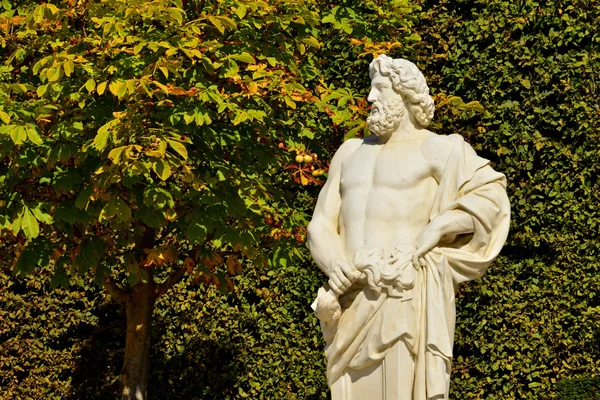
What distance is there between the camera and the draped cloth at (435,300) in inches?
248

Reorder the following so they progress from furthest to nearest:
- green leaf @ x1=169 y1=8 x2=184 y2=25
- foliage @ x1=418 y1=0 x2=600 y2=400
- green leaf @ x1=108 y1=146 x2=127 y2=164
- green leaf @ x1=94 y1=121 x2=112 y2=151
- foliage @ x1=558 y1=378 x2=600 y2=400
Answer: foliage @ x1=418 y1=0 x2=600 y2=400, foliage @ x1=558 y1=378 x2=600 y2=400, green leaf @ x1=169 y1=8 x2=184 y2=25, green leaf @ x1=94 y1=121 x2=112 y2=151, green leaf @ x1=108 y1=146 x2=127 y2=164

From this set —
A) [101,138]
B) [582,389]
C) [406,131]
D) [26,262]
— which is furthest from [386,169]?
[582,389]

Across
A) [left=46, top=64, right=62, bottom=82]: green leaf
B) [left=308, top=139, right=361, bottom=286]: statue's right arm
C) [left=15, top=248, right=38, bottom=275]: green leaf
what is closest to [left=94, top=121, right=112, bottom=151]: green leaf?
[left=46, top=64, right=62, bottom=82]: green leaf

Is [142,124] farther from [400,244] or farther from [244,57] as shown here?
[400,244]

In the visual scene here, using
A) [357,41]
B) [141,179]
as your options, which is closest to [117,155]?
[141,179]

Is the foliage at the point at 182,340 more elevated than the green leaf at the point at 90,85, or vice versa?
the green leaf at the point at 90,85

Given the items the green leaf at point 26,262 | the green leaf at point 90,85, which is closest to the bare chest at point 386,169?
the green leaf at point 90,85

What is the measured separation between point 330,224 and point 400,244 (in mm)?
453

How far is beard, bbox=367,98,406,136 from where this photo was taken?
262 inches

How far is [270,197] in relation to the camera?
28.6ft

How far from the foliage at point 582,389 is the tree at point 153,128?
2.29 metres

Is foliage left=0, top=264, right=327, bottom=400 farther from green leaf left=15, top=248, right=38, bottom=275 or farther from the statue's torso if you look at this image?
the statue's torso

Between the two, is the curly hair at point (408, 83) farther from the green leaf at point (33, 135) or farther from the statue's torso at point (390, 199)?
the green leaf at point (33, 135)

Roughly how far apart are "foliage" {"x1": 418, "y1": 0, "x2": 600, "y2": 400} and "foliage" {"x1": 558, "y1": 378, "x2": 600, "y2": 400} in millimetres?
199
